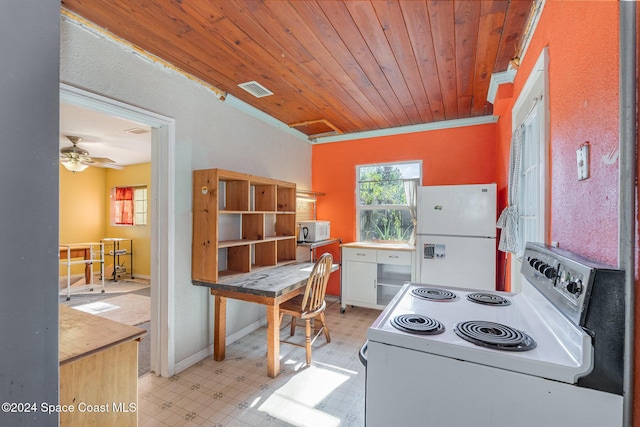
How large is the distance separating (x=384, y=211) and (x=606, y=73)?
3.11m

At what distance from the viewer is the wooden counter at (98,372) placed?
1.15 meters

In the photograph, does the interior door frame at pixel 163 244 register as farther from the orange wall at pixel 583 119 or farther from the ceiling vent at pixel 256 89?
the orange wall at pixel 583 119

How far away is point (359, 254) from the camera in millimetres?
3512

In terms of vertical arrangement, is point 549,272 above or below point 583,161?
below

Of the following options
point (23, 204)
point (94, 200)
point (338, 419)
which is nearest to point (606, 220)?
point (23, 204)

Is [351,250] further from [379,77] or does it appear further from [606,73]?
[606,73]

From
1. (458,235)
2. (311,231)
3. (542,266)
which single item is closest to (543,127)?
(542,266)

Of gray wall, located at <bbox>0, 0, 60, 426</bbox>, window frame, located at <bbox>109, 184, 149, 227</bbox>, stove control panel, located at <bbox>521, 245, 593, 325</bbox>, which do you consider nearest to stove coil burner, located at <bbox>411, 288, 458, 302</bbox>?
stove control panel, located at <bbox>521, 245, 593, 325</bbox>

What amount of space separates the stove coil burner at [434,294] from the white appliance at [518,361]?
24 centimetres

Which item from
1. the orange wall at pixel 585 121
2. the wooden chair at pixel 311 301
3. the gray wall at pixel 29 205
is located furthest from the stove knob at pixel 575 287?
the wooden chair at pixel 311 301

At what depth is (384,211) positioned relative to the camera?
3908mm

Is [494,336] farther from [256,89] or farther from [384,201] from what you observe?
[384,201]

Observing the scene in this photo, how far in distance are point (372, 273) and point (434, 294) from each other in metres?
2.03

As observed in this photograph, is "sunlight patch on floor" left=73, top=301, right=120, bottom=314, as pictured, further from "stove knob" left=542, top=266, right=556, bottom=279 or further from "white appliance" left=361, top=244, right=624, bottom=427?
"stove knob" left=542, top=266, right=556, bottom=279
